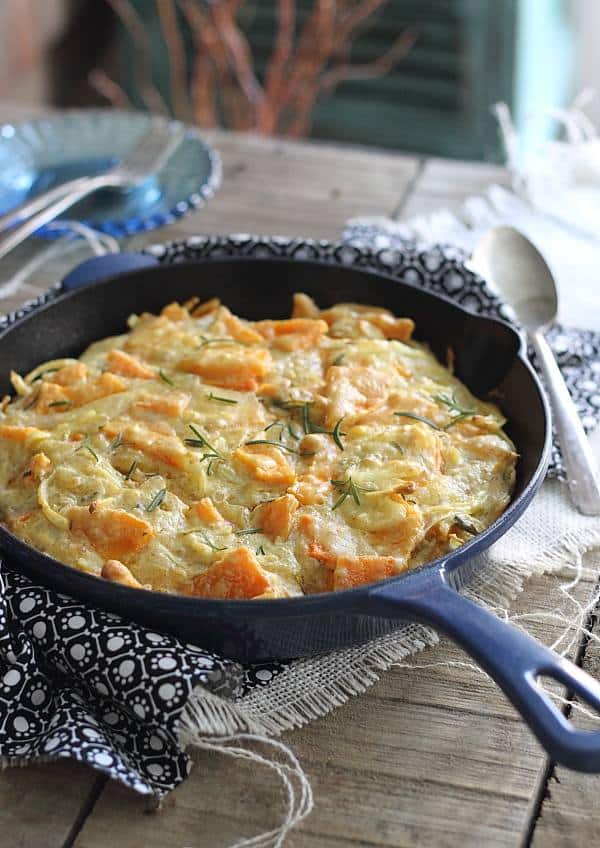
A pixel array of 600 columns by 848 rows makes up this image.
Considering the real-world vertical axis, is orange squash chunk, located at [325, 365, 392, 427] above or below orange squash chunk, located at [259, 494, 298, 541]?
above

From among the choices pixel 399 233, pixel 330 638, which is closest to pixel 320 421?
pixel 330 638

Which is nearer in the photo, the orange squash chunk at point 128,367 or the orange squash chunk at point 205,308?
the orange squash chunk at point 128,367

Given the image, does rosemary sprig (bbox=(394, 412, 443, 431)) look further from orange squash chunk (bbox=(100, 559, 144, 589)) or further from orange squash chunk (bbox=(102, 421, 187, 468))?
orange squash chunk (bbox=(100, 559, 144, 589))

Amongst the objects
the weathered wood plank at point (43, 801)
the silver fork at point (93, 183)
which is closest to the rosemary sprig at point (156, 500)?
the weathered wood plank at point (43, 801)

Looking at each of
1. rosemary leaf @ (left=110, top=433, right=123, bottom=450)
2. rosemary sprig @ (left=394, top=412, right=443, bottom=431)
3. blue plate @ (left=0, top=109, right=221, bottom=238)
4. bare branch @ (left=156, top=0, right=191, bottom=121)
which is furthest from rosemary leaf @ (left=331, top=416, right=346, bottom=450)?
bare branch @ (left=156, top=0, right=191, bottom=121)

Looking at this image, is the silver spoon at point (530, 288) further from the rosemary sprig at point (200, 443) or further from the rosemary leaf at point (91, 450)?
the rosemary leaf at point (91, 450)

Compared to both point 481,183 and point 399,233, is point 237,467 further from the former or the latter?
point 481,183
